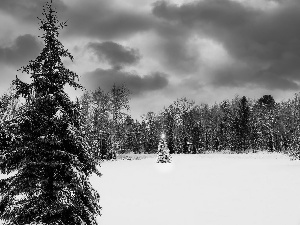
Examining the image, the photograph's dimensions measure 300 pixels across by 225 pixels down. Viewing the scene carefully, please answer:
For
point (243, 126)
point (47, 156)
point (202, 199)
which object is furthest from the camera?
point (243, 126)

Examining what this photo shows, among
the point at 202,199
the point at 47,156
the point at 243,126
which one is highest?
the point at 243,126

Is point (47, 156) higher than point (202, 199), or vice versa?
point (47, 156)

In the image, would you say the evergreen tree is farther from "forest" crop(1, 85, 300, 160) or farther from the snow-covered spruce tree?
the snow-covered spruce tree

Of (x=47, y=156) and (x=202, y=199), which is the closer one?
(x=47, y=156)

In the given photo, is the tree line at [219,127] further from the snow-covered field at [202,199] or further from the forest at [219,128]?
the snow-covered field at [202,199]

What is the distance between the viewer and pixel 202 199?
23266 mm

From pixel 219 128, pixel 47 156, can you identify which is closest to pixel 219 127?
pixel 219 128

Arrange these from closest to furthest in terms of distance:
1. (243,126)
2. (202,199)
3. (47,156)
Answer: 1. (47,156)
2. (202,199)
3. (243,126)

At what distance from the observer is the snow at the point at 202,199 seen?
18.5m

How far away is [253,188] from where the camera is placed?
26.5m

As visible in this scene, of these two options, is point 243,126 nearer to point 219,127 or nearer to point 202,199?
point 219,127

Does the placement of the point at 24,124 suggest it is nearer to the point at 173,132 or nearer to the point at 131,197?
the point at 131,197

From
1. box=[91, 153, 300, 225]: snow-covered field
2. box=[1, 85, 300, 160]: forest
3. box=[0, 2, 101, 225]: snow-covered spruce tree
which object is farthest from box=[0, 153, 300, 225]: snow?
box=[1, 85, 300, 160]: forest

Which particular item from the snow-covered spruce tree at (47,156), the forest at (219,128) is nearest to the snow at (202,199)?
the snow-covered spruce tree at (47,156)
